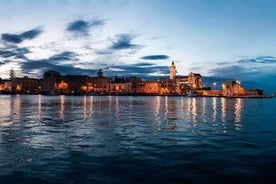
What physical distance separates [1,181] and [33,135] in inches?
388

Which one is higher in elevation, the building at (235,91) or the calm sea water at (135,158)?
the building at (235,91)

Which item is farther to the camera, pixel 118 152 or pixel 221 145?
pixel 221 145

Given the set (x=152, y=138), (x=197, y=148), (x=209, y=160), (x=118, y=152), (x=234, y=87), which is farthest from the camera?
(x=234, y=87)

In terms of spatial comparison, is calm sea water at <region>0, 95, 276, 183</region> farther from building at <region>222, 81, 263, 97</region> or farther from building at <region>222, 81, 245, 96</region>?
building at <region>222, 81, 245, 96</region>

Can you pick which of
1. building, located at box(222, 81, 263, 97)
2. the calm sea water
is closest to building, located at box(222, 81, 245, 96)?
building, located at box(222, 81, 263, 97)

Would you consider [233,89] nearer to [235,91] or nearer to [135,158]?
[235,91]

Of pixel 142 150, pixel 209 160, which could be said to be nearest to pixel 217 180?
pixel 209 160

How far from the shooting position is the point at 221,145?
1669 cm

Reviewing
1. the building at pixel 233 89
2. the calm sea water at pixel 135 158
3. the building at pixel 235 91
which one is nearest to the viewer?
the calm sea water at pixel 135 158

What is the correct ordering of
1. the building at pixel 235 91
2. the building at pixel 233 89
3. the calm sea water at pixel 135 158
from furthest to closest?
1. the building at pixel 233 89
2. the building at pixel 235 91
3. the calm sea water at pixel 135 158

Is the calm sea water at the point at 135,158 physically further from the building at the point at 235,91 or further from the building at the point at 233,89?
the building at the point at 233,89

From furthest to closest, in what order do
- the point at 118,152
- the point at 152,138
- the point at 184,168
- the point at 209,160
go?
the point at 152,138
the point at 118,152
the point at 209,160
the point at 184,168

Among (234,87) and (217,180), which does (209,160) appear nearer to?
(217,180)

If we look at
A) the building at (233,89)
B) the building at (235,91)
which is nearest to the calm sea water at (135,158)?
the building at (235,91)
